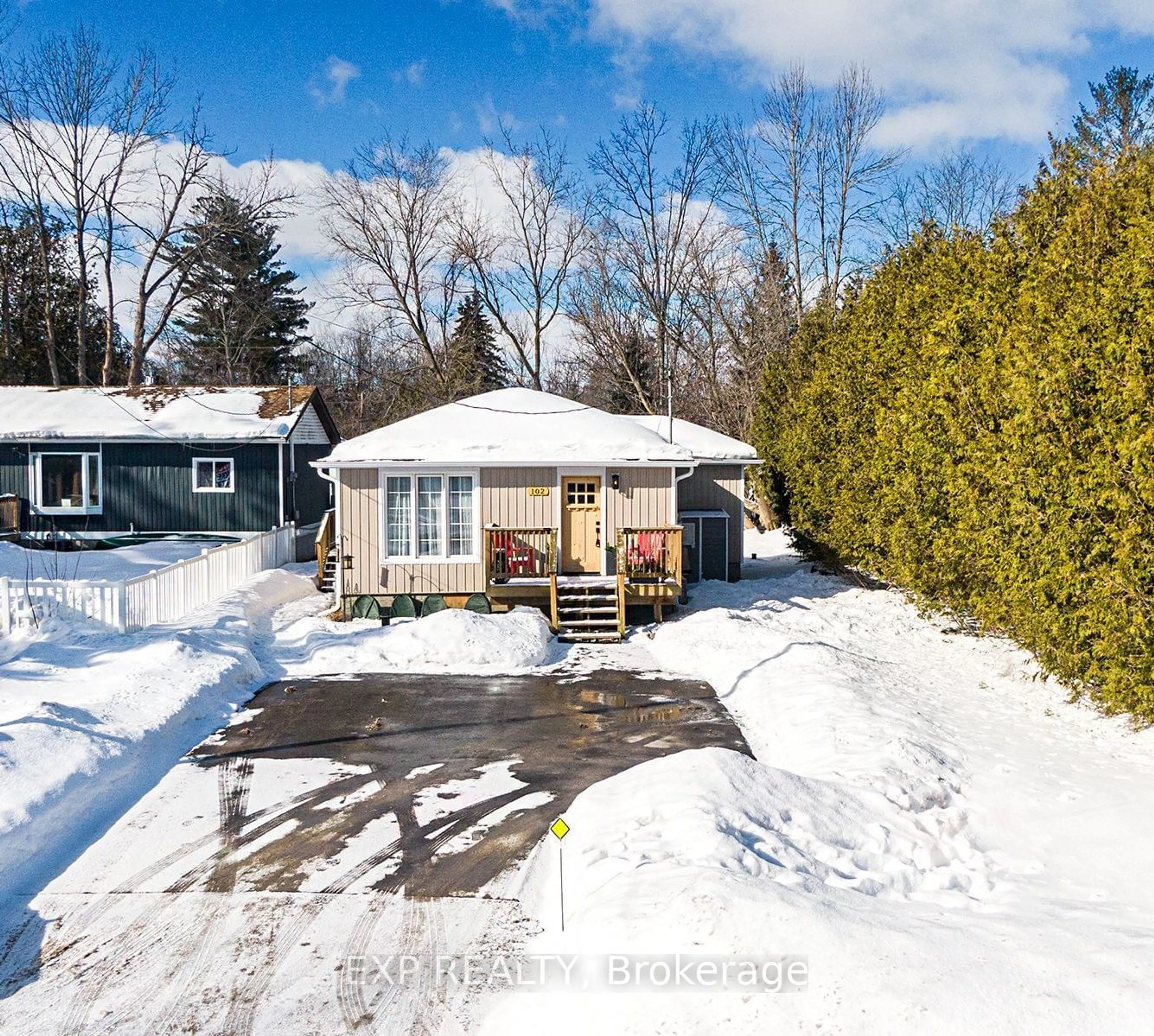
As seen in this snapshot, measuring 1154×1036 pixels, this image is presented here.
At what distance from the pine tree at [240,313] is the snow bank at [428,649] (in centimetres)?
2917

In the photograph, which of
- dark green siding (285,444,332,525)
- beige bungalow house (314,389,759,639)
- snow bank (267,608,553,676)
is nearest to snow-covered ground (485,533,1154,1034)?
snow bank (267,608,553,676)

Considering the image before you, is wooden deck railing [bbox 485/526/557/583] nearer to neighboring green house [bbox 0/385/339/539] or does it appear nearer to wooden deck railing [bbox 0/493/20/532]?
neighboring green house [bbox 0/385/339/539]

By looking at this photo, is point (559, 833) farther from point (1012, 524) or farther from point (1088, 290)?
point (1088, 290)

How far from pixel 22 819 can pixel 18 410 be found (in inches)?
789

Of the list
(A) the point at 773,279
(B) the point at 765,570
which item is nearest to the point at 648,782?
(B) the point at 765,570

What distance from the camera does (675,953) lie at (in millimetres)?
4207

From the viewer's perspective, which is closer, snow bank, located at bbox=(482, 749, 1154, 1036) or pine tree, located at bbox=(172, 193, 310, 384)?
snow bank, located at bbox=(482, 749, 1154, 1036)

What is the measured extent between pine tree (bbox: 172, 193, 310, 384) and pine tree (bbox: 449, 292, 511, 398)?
8690mm

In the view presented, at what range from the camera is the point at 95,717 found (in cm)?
828

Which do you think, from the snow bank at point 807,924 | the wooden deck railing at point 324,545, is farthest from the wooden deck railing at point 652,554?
the snow bank at point 807,924

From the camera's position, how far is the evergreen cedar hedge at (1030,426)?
307 inches

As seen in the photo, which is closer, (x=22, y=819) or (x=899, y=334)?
(x=22, y=819)

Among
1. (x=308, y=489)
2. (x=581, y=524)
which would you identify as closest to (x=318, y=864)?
(x=581, y=524)

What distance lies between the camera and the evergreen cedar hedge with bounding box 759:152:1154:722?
779 cm
